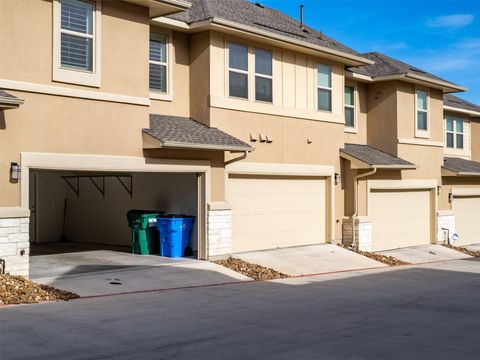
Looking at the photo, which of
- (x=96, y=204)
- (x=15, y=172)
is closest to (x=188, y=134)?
(x=15, y=172)

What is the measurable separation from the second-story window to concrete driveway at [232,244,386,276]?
6.61 metres

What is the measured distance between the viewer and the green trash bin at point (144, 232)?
17.5m

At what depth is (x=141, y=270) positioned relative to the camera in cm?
1503

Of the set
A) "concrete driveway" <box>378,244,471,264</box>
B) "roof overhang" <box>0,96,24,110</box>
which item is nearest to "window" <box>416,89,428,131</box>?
"concrete driveway" <box>378,244,471,264</box>

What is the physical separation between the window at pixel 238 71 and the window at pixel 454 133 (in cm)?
Answer: 1423

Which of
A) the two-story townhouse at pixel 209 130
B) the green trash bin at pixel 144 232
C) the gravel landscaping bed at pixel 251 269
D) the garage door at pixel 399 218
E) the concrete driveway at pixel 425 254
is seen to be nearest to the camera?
the two-story townhouse at pixel 209 130

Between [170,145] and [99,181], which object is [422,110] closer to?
[99,181]

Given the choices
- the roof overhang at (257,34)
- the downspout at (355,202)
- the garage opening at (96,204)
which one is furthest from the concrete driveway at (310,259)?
the roof overhang at (257,34)

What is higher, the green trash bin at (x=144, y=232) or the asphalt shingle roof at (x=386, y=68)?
the asphalt shingle roof at (x=386, y=68)

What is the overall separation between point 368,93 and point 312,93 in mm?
4608

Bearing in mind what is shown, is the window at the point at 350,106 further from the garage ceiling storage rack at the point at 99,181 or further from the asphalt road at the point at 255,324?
the asphalt road at the point at 255,324

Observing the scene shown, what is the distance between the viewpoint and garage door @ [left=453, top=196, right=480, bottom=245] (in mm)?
26969

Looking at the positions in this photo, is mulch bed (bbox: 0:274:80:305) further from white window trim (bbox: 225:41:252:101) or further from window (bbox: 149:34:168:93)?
white window trim (bbox: 225:41:252:101)

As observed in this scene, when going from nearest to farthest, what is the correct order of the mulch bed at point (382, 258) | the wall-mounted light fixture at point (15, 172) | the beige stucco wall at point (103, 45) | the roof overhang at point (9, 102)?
the roof overhang at point (9, 102), the wall-mounted light fixture at point (15, 172), the beige stucco wall at point (103, 45), the mulch bed at point (382, 258)
